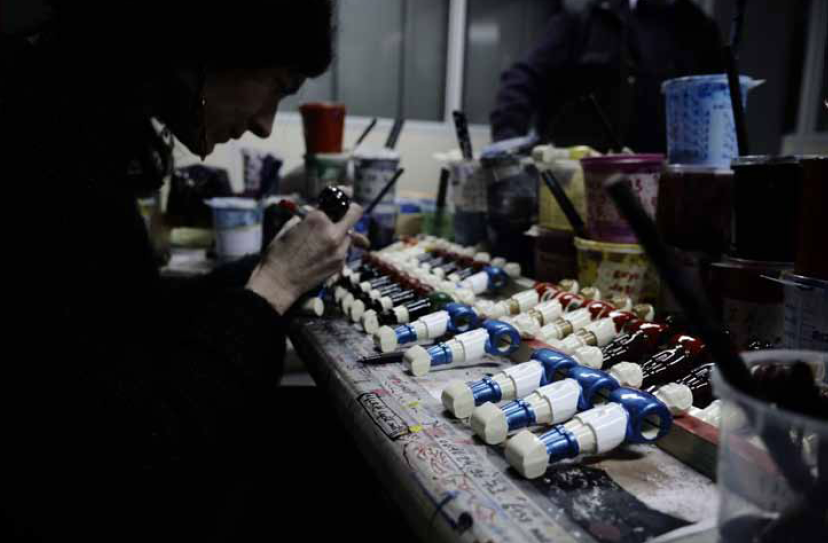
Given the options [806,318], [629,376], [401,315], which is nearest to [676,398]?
[629,376]

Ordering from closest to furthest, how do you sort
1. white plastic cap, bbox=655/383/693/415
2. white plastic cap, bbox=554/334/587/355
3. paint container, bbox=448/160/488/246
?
white plastic cap, bbox=655/383/693/415 < white plastic cap, bbox=554/334/587/355 < paint container, bbox=448/160/488/246

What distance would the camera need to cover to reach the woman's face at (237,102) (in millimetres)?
1008

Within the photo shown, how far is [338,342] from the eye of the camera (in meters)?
1.16

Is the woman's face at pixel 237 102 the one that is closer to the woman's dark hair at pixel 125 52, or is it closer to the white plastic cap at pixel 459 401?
the woman's dark hair at pixel 125 52

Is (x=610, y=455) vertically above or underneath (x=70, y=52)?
underneath

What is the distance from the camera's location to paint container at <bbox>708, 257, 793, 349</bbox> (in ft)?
3.17

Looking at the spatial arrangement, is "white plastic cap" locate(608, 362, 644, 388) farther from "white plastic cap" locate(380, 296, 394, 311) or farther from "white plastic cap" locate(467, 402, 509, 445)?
"white plastic cap" locate(380, 296, 394, 311)

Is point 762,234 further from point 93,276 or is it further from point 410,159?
point 410,159

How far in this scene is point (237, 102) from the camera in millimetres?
1037

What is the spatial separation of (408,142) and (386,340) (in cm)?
244

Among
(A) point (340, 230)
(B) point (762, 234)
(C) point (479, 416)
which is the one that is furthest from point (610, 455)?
(A) point (340, 230)

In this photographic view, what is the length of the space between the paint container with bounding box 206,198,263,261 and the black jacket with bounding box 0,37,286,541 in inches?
43.7

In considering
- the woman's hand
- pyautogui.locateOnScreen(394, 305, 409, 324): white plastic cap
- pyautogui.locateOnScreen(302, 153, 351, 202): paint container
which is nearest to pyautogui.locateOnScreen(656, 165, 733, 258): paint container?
pyautogui.locateOnScreen(394, 305, 409, 324): white plastic cap

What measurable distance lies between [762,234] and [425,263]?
3.05 ft
